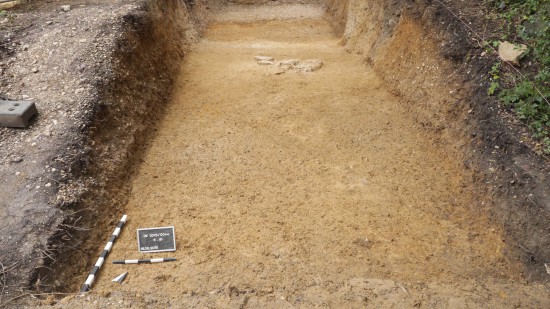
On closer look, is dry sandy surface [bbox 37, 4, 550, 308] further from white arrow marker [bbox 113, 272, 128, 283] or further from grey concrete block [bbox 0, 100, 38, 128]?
grey concrete block [bbox 0, 100, 38, 128]

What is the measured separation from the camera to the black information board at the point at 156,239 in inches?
142

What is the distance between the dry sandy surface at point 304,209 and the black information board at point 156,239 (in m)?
0.07

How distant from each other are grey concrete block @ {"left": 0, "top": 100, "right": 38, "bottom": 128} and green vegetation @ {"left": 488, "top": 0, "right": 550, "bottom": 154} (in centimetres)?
515

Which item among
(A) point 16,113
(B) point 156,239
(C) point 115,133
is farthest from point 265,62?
(B) point 156,239

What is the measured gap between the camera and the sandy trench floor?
3.44 m

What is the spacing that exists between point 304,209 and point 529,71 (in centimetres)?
298

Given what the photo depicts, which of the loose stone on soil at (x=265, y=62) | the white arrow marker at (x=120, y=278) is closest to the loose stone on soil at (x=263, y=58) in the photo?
the loose stone on soil at (x=265, y=62)

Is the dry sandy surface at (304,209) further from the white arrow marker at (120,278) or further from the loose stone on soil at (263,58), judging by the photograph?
the loose stone on soil at (263,58)

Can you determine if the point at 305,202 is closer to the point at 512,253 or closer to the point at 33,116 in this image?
the point at 512,253

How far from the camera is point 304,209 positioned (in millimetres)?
4105

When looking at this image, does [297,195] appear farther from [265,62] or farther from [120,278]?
[265,62]

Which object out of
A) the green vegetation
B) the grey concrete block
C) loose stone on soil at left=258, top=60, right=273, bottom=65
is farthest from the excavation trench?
the grey concrete block

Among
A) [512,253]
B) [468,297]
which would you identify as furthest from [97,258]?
[512,253]

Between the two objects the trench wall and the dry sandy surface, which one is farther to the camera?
the trench wall
